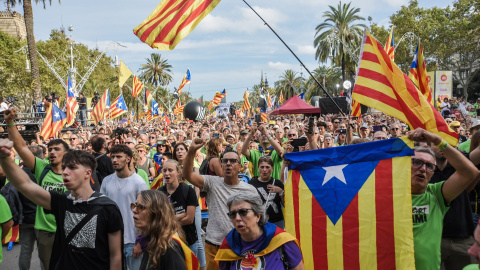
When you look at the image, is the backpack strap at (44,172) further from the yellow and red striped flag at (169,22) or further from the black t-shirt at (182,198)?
the yellow and red striped flag at (169,22)

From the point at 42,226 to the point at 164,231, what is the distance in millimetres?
2412

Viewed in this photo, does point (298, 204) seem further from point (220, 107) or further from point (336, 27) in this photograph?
point (336, 27)

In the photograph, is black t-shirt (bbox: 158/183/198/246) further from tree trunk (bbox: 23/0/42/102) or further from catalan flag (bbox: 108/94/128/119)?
tree trunk (bbox: 23/0/42/102)

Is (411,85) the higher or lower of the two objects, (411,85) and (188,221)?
the higher

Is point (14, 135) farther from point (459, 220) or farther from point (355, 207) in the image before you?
point (459, 220)

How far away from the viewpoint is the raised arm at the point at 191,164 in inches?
168

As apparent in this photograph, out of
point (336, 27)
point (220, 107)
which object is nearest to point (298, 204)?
point (220, 107)

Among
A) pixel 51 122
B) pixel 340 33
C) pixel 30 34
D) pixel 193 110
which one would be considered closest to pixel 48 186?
pixel 51 122

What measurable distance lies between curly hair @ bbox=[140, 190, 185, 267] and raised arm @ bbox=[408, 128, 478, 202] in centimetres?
201

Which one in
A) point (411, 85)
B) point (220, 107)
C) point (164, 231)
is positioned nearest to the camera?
point (164, 231)

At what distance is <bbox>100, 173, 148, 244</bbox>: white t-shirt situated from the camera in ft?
15.2

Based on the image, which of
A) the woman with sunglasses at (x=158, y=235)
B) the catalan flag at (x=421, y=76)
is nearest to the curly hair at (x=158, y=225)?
the woman with sunglasses at (x=158, y=235)

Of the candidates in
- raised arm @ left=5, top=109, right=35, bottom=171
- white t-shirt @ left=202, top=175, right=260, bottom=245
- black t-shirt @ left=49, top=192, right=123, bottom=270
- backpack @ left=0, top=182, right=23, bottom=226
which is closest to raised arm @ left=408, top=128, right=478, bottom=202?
white t-shirt @ left=202, top=175, right=260, bottom=245

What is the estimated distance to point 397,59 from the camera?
40594mm
